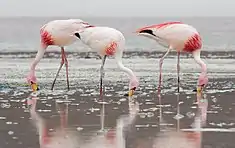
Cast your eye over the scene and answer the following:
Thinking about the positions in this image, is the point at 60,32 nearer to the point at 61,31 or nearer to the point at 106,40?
the point at 61,31

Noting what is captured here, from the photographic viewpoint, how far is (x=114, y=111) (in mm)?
13070

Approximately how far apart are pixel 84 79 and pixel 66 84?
1356 millimetres

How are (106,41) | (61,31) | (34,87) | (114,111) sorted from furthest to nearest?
(61,31), (34,87), (106,41), (114,111)

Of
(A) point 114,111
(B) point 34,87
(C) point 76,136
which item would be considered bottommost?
(C) point 76,136

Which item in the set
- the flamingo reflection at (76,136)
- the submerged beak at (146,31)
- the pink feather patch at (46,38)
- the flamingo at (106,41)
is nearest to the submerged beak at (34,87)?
the pink feather patch at (46,38)

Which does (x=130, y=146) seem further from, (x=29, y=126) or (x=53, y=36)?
(x=53, y=36)

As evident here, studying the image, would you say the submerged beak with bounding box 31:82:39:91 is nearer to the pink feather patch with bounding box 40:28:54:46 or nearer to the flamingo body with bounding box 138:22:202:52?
the pink feather patch with bounding box 40:28:54:46

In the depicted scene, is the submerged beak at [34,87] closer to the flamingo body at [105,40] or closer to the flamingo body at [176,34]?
the flamingo body at [105,40]

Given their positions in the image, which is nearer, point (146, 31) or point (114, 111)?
point (114, 111)

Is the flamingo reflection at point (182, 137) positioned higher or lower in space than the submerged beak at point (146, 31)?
lower

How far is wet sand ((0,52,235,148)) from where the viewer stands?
10180mm

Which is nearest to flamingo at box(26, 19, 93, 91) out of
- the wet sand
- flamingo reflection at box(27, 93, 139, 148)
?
the wet sand

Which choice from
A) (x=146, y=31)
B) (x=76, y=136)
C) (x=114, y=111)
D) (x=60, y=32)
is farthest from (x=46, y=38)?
(x=76, y=136)

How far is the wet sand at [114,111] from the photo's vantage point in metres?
10.2
